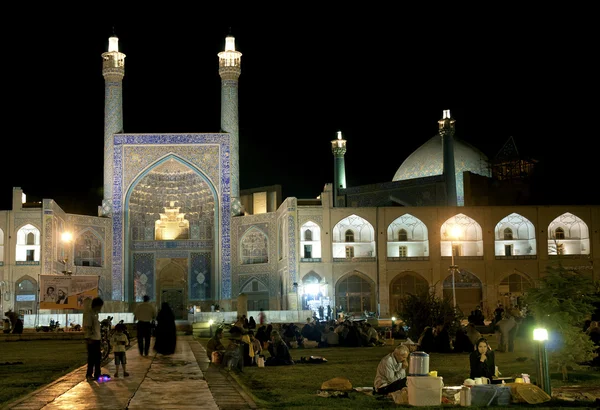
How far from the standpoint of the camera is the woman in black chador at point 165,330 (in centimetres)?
1328

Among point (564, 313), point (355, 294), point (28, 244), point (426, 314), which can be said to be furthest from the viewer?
point (355, 294)

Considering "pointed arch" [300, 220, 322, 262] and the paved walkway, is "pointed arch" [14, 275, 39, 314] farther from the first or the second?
the paved walkway

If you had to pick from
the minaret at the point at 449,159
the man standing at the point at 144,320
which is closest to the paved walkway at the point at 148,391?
the man standing at the point at 144,320

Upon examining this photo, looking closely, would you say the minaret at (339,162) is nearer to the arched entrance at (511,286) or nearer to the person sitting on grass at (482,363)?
the arched entrance at (511,286)

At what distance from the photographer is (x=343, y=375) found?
11641 millimetres

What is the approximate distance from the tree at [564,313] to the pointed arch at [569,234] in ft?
Result: 80.1

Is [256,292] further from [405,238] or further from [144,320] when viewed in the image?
[144,320]

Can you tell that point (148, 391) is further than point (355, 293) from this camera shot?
No

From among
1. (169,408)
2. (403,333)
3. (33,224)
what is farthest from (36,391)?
(33,224)

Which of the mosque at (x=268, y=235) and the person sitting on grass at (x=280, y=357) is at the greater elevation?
the mosque at (x=268, y=235)

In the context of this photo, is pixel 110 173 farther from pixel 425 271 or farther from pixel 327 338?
pixel 327 338

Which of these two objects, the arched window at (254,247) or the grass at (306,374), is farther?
the arched window at (254,247)

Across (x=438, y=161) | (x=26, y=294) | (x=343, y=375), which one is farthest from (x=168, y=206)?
(x=343, y=375)

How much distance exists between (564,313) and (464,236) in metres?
24.5
